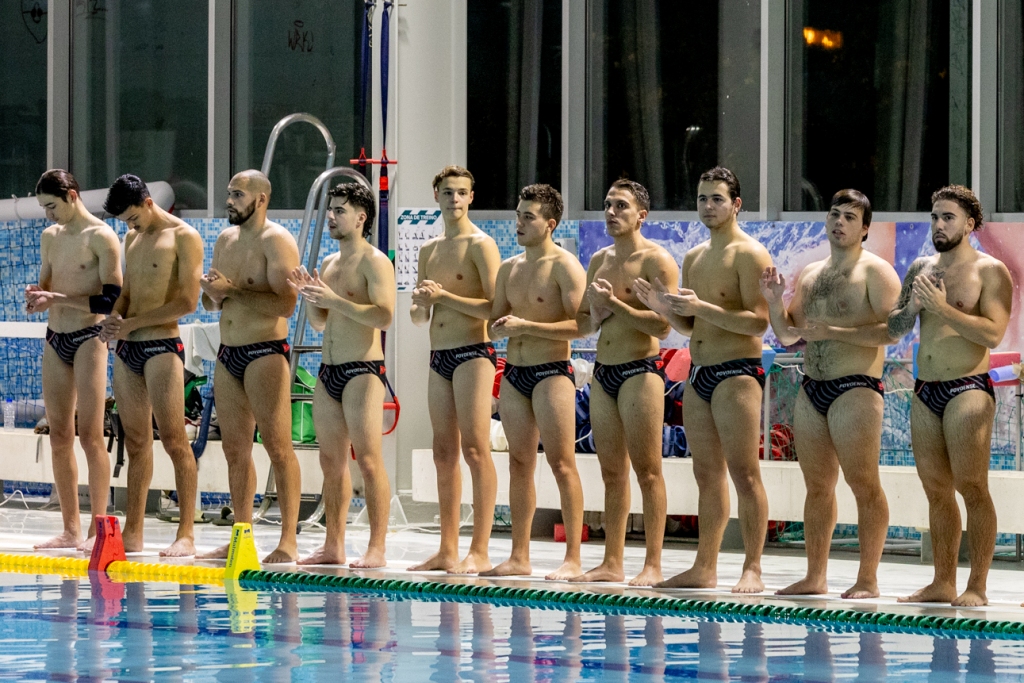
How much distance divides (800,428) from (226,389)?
3292 millimetres

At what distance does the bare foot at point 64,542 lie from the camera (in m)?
9.76

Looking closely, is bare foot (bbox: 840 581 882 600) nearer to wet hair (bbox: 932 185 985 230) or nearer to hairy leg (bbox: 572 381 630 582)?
hairy leg (bbox: 572 381 630 582)

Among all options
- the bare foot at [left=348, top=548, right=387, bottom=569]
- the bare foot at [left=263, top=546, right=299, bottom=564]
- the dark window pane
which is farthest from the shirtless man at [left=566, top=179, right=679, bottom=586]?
the dark window pane

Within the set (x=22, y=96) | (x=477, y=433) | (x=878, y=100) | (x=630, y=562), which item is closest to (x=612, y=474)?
(x=477, y=433)

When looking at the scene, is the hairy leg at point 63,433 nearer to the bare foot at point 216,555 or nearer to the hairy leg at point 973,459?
the bare foot at point 216,555

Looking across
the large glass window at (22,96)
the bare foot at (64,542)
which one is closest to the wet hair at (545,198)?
the bare foot at (64,542)

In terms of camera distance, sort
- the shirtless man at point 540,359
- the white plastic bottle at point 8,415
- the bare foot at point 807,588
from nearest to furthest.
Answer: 1. the bare foot at point 807,588
2. the shirtless man at point 540,359
3. the white plastic bottle at point 8,415

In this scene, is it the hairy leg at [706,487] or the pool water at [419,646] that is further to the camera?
the hairy leg at [706,487]

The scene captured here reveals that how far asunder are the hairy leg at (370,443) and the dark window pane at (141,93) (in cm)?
561

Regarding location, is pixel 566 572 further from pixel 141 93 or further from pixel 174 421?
pixel 141 93

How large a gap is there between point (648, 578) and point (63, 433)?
3.81 m

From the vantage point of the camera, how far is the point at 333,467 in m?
8.95

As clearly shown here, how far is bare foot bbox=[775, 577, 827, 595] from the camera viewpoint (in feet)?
25.6

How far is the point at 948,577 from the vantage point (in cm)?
748
